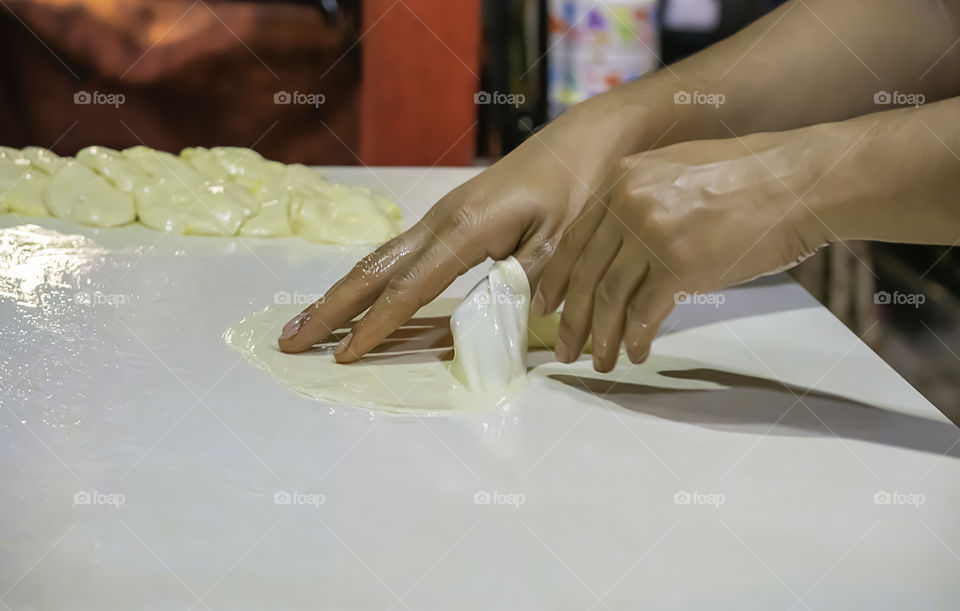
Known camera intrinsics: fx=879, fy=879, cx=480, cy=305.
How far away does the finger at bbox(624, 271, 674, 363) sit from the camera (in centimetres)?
102

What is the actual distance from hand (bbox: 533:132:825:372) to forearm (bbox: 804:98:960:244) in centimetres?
2

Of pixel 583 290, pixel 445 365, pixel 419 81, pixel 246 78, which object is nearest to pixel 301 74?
pixel 246 78

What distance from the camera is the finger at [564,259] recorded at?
106 cm

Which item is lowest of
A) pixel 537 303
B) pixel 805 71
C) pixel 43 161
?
pixel 537 303

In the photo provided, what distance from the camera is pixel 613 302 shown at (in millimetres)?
1062

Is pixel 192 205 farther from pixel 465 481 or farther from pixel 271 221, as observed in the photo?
pixel 465 481

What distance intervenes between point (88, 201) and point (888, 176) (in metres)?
1.35

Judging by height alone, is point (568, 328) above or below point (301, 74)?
below

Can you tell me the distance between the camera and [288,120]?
3.04 metres

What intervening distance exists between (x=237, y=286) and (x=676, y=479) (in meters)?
0.79

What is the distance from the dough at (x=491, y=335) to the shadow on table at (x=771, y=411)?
95 millimetres

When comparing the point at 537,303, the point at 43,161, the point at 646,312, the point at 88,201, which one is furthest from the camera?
the point at 43,161

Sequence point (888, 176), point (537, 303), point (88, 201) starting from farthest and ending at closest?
point (88, 201)
point (537, 303)
point (888, 176)

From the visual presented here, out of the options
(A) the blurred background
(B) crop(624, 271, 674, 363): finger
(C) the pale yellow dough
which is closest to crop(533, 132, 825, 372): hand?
(B) crop(624, 271, 674, 363): finger
